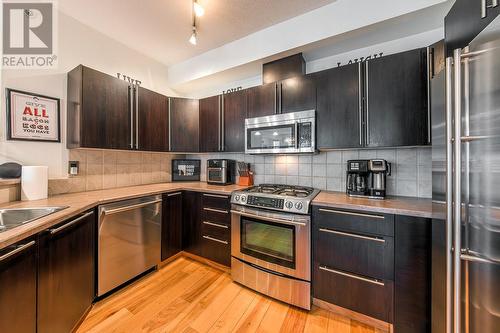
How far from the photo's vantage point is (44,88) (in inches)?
73.4

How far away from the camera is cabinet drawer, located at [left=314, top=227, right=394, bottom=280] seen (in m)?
1.40

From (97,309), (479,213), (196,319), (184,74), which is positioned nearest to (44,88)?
→ (184,74)

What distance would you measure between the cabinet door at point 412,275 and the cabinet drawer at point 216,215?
5.00 ft

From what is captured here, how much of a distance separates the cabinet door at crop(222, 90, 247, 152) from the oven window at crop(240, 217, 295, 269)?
1003mm

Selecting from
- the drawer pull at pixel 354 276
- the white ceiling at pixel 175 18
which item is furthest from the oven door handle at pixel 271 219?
the white ceiling at pixel 175 18

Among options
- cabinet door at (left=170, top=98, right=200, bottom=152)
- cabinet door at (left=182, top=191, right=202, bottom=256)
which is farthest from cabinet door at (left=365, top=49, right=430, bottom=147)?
cabinet door at (left=170, top=98, right=200, bottom=152)

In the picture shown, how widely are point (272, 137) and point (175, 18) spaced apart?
164cm

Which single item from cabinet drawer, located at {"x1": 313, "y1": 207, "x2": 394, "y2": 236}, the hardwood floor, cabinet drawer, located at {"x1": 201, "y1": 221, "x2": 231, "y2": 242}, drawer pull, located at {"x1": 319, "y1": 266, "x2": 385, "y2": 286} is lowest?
the hardwood floor

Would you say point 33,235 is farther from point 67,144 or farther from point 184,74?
point 184,74

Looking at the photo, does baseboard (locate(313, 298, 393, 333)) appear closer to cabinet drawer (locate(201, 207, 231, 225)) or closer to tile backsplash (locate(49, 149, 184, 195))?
cabinet drawer (locate(201, 207, 231, 225))

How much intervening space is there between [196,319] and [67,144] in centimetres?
213

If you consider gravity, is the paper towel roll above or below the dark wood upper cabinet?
below

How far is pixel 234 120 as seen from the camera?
8.29 ft

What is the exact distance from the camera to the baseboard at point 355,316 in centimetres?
144
